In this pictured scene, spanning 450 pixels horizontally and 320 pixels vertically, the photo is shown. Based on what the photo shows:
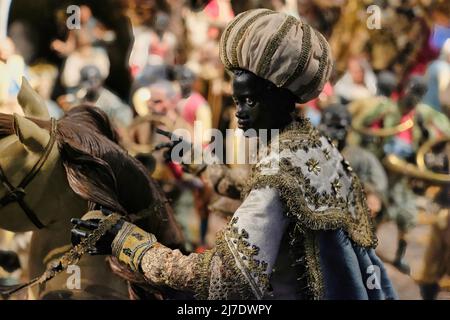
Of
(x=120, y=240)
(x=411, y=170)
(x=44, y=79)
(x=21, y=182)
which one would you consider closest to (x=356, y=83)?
(x=411, y=170)

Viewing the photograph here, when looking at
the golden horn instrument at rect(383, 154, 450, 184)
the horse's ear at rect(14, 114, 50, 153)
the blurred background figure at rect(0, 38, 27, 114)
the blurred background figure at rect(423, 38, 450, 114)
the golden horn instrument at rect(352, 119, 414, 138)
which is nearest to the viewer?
the horse's ear at rect(14, 114, 50, 153)

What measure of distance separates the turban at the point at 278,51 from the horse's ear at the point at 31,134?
67 centimetres

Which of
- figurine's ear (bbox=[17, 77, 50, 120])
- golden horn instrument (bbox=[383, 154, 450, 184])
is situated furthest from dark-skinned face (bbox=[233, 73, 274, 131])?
golden horn instrument (bbox=[383, 154, 450, 184])

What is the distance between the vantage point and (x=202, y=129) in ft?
22.4

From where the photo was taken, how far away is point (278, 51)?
297cm

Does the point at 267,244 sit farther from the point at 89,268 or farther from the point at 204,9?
the point at 204,9

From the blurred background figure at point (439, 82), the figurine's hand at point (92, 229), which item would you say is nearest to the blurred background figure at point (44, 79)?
the blurred background figure at point (439, 82)

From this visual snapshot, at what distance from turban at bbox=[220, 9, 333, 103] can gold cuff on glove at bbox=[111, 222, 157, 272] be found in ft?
1.90

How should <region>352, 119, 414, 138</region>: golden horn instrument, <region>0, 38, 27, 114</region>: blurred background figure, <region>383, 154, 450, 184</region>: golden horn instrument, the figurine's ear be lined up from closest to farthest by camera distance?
the figurine's ear < <region>0, 38, 27, 114</region>: blurred background figure < <region>383, 154, 450, 184</region>: golden horn instrument < <region>352, 119, 414, 138</region>: golden horn instrument

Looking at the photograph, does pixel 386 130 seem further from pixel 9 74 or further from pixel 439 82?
pixel 9 74

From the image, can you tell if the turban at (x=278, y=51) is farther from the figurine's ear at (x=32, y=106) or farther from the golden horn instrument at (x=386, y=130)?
the golden horn instrument at (x=386, y=130)

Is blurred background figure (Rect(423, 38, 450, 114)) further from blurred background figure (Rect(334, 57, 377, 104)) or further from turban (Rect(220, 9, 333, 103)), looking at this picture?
turban (Rect(220, 9, 333, 103))

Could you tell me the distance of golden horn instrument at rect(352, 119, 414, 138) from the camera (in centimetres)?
742
